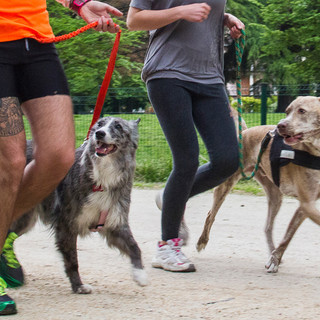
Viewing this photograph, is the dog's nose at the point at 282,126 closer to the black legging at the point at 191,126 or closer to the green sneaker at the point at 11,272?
the black legging at the point at 191,126

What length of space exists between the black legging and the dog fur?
0.35 metres

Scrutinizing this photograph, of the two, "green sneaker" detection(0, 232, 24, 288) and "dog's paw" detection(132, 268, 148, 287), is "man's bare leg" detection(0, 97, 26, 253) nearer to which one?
"green sneaker" detection(0, 232, 24, 288)

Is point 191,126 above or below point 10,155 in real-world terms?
below

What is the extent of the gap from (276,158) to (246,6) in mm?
22555

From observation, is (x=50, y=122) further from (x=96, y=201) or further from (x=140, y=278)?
(x=140, y=278)

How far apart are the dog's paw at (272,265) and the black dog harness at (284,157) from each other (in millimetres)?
634

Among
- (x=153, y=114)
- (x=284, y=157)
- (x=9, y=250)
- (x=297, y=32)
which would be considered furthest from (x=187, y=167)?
(x=297, y=32)

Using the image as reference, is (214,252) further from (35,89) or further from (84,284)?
(35,89)

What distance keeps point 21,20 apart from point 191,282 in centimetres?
204

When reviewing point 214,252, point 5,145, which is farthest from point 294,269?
point 5,145

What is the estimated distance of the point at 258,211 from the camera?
6574 mm

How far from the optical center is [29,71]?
3.09 m

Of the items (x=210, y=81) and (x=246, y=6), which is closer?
(x=210, y=81)

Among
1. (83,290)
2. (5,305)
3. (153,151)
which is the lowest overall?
(153,151)
